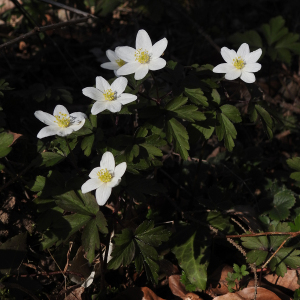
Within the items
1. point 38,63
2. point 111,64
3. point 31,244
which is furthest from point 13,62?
point 31,244

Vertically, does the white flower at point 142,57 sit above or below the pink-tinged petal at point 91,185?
above

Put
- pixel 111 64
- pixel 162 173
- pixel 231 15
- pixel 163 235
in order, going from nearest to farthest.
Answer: pixel 163 235
pixel 111 64
pixel 162 173
pixel 231 15

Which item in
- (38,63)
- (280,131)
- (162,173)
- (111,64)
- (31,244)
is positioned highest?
(111,64)

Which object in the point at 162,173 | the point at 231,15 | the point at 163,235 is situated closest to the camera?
the point at 163,235

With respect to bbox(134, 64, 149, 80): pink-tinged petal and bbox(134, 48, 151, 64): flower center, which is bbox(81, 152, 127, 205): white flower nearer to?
bbox(134, 64, 149, 80): pink-tinged petal

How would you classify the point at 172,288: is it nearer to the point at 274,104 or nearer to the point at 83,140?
the point at 83,140

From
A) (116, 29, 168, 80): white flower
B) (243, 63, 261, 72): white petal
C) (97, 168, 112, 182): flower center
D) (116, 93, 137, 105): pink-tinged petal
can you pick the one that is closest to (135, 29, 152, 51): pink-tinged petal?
(116, 29, 168, 80): white flower

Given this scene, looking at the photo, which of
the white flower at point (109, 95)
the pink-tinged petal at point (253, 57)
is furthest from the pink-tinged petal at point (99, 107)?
the pink-tinged petal at point (253, 57)

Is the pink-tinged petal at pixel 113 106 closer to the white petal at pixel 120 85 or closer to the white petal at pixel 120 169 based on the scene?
the white petal at pixel 120 85
